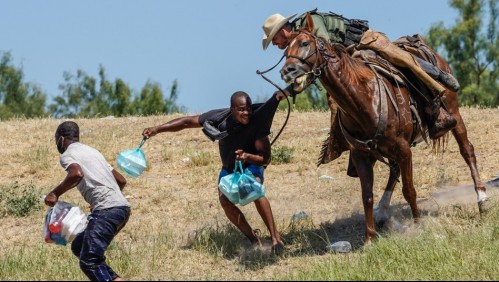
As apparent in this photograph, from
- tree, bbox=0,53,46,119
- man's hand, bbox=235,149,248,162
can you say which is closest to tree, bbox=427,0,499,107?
tree, bbox=0,53,46,119

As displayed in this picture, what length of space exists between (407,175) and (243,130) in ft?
6.15

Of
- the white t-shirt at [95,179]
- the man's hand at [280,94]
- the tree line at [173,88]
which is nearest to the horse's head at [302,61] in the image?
the man's hand at [280,94]

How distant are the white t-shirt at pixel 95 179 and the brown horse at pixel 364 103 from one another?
77.5 inches

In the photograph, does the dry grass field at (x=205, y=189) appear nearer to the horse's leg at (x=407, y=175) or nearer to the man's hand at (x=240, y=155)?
the horse's leg at (x=407, y=175)

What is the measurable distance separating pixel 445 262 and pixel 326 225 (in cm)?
295

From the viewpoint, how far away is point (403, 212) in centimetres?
1148

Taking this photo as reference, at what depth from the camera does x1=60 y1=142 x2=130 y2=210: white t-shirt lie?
28.0ft

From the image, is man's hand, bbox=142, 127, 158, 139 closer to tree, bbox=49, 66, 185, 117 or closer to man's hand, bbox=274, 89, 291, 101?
man's hand, bbox=274, 89, 291, 101

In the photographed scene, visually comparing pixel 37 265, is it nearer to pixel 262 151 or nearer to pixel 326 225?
pixel 262 151

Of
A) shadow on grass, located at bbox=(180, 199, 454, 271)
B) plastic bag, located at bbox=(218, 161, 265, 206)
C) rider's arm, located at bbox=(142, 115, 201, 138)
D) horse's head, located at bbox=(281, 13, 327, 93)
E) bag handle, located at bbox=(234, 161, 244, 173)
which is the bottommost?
shadow on grass, located at bbox=(180, 199, 454, 271)

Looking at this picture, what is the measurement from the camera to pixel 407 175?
1033 centimetres

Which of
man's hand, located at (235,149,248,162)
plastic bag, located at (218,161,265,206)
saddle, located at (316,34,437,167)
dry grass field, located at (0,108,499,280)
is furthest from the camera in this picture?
saddle, located at (316,34,437,167)

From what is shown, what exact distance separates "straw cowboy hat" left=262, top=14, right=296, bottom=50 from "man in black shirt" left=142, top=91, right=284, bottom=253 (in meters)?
0.75

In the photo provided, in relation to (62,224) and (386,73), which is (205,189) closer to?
(386,73)
